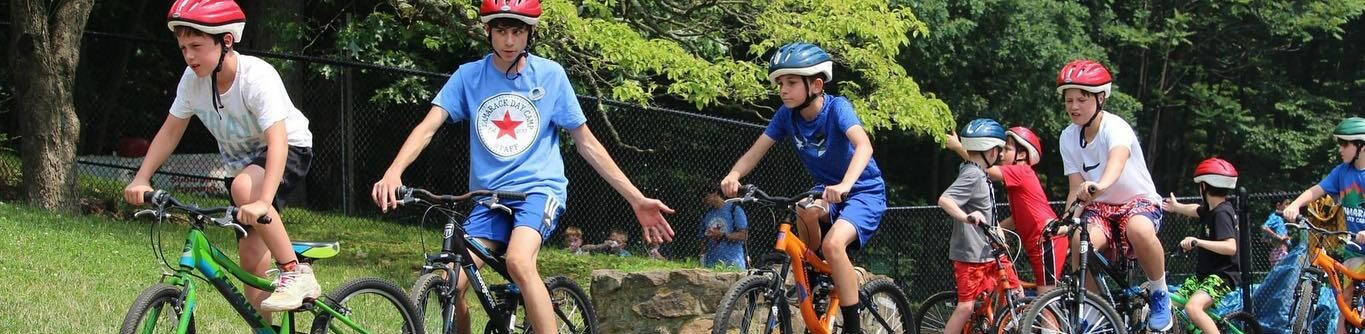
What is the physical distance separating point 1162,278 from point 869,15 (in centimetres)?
572

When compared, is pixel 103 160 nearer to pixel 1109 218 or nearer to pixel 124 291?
pixel 124 291

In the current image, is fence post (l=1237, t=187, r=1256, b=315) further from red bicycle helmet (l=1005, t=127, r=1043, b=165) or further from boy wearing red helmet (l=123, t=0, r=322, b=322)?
boy wearing red helmet (l=123, t=0, r=322, b=322)

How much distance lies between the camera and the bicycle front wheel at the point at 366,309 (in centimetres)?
566

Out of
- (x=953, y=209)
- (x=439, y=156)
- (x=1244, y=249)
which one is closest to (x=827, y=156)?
(x=953, y=209)

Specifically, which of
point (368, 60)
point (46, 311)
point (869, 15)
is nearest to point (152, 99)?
point (368, 60)

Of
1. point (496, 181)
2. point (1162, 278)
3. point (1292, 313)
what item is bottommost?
point (1292, 313)

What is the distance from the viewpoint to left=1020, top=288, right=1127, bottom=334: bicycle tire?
7449 millimetres

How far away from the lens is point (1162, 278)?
26.3 feet

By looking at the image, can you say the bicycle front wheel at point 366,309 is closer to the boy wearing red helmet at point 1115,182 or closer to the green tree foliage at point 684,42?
the boy wearing red helmet at point 1115,182

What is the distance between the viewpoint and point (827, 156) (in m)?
7.00

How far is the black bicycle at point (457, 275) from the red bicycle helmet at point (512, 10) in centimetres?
69

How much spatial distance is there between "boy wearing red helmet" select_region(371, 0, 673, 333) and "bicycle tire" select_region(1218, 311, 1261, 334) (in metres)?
4.42

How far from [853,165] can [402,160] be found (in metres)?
2.00

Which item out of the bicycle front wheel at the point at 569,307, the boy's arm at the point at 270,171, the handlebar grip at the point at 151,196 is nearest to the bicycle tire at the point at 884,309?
the bicycle front wheel at the point at 569,307
